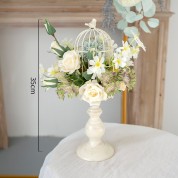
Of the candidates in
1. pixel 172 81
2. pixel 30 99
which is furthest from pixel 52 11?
pixel 172 81

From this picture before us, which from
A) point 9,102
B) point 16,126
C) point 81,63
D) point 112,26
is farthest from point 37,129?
point 81,63

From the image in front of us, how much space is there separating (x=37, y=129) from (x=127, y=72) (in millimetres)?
1422

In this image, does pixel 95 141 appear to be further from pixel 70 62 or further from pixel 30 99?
pixel 30 99

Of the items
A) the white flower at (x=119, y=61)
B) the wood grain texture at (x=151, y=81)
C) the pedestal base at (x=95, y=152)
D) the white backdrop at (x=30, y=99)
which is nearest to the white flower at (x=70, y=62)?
the white flower at (x=119, y=61)

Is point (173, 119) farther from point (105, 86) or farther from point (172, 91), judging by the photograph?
point (105, 86)

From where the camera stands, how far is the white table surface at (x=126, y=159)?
1018 millimetres

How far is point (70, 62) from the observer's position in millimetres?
960

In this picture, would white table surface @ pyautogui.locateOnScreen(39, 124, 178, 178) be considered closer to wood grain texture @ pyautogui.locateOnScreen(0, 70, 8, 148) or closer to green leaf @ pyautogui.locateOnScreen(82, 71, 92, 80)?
green leaf @ pyautogui.locateOnScreen(82, 71, 92, 80)

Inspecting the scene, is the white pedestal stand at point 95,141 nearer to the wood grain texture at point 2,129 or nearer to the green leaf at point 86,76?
the green leaf at point 86,76

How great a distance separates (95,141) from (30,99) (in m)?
1.21

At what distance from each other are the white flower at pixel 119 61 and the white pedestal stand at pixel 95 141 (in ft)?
0.59

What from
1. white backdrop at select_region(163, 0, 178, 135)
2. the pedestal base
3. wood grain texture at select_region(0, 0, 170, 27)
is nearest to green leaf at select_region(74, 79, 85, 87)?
the pedestal base

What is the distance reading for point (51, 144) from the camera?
2.22 m

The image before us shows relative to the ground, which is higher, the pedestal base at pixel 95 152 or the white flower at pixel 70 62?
the white flower at pixel 70 62
